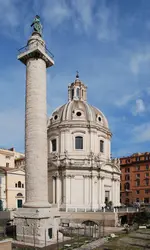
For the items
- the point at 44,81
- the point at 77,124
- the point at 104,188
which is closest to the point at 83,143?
the point at 77,124

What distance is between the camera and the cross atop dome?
2389 inches

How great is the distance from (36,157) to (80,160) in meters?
23.3

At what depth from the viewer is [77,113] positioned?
183 ft

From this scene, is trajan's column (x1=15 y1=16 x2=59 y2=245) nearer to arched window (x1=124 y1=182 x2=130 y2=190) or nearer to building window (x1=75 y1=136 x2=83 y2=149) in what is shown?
A: building window (x1=75 y1=136 x2=83 y2=149)

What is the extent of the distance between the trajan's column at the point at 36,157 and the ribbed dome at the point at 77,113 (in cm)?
2362

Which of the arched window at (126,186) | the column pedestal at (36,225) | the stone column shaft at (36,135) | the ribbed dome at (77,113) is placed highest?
the ribbed dome at (77,113)

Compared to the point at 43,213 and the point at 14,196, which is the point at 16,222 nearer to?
the point at 43,213

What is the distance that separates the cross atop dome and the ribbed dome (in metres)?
2.94

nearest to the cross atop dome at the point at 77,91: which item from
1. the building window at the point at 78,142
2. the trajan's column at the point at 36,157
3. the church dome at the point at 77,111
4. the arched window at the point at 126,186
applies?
the church dome at the point at 77,111

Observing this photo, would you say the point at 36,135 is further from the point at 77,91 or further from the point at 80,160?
the point at 77,91

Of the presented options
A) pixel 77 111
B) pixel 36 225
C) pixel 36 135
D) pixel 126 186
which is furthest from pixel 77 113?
pixel 126 186

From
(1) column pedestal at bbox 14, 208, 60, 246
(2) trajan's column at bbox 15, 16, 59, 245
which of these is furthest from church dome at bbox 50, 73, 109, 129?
(1) column pedestal at bbox 14, 208, 60, 246

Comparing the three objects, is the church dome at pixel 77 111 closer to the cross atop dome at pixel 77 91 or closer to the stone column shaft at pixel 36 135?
the cross atop dome at pixel 77 91

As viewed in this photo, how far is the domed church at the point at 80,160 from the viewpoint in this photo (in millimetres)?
50906
